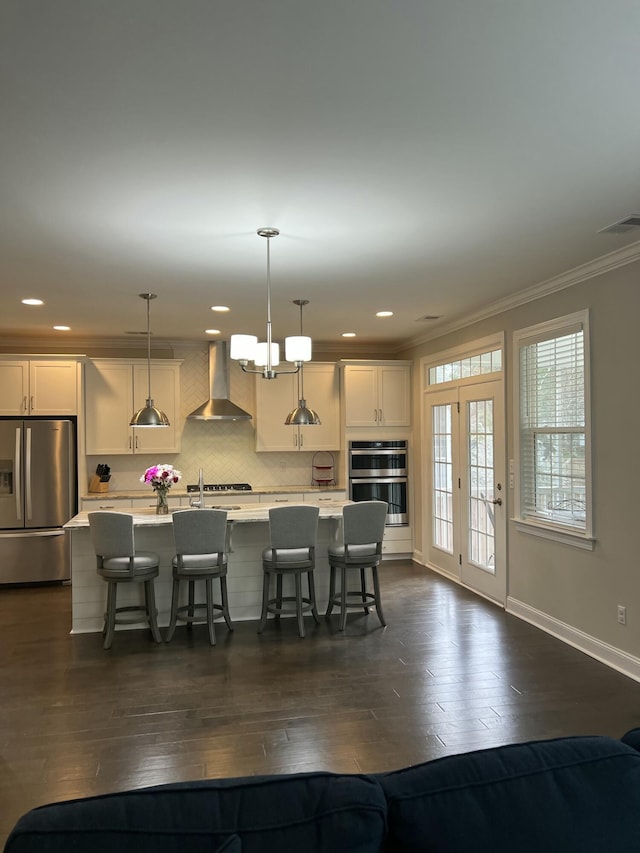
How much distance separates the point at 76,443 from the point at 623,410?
5.54 metres

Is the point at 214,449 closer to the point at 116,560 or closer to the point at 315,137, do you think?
the point at 116,560

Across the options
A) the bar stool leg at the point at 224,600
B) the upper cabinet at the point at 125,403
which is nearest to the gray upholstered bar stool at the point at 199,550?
the bar stool leg at the point at 224,600

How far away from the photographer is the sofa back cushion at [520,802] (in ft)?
3.56

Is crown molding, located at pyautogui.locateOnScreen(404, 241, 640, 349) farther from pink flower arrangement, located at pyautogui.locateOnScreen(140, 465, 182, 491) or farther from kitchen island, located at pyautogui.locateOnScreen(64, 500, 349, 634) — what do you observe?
pink flower arrangement, located at pyautogui.locateOnScreen(140, 465, 182, 491)

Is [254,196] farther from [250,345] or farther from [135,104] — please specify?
[250,345]

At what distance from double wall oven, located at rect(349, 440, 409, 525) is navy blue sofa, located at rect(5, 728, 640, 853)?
20.5ft

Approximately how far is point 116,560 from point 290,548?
1307 mm

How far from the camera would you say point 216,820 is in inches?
41.2

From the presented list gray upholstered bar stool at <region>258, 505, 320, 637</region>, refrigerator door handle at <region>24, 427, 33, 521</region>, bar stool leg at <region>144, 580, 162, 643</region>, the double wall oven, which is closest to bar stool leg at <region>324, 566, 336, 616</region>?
gray upholstered bar stool at <region>258, 505, 320, 637</region>

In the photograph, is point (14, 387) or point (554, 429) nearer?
point (554, 429)

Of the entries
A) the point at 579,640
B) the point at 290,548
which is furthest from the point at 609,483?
the point at 290,548

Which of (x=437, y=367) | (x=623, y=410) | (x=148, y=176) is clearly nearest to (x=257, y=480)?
(x=437, y=367)

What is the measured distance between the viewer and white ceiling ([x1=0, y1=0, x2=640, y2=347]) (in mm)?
1744

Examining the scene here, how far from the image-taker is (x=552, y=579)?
4699 mm
